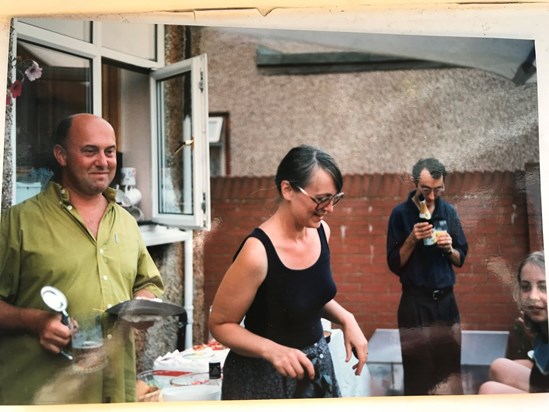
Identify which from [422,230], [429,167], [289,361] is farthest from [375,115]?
[289,361]

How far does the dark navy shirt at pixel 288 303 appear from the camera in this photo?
9.07 feet

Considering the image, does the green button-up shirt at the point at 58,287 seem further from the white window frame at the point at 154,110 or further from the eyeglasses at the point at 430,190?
the eyeglasses at the point at 430,190

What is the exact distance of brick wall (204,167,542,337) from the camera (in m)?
2.82

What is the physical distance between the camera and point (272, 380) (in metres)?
2.76

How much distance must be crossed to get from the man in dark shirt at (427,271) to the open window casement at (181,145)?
2.65 ft

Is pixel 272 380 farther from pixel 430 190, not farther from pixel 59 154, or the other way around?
pixel 59 154

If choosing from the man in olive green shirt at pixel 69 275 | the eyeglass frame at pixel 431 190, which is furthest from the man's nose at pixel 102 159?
the eyeglass frame at pixel 431 190

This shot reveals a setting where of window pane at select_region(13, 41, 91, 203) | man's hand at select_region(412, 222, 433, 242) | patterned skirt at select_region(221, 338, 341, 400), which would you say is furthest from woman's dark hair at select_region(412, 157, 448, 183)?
Result: window pane at select_region(13, 41, 91, 203)

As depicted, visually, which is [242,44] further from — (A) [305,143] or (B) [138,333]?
(B) [138,333]

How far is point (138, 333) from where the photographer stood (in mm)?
2789

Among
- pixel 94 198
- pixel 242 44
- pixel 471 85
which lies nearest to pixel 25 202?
pixel 94 198

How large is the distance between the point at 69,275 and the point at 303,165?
1020 mm

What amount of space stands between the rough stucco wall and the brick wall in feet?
0.22

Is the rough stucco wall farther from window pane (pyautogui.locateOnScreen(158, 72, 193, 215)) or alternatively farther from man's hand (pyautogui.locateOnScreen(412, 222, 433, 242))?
man's hand (pyautogui.locateOnScreen(412, 222, 433, 242))
